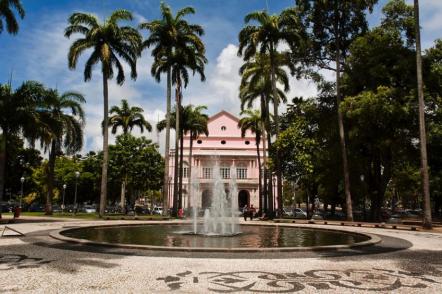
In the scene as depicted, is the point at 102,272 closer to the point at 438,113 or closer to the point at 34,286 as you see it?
the point at 34,286

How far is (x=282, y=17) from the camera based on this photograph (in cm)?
3353

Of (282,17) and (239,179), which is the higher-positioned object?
(282,17)

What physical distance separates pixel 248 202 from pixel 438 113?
4428 cm

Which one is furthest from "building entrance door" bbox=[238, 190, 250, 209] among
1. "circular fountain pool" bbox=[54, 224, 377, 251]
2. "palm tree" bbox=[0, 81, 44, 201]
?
"palm tree" bbox=[0, 81, 44, 201]

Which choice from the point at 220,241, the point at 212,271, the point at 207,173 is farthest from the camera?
the point at 207,173

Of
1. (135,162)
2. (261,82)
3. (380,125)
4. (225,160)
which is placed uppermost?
(261,82)

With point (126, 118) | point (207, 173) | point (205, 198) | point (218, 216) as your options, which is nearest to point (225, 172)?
point (207, 173)

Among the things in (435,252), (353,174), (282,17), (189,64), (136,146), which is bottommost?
(435,252)

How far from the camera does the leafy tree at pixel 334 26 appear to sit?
30.8 metres

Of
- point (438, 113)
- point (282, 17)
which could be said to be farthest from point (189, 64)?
point (438, 113)

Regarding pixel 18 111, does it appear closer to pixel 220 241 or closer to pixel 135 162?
pixel 220 241

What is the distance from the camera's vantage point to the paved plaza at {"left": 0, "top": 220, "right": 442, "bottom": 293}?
24.6 ft

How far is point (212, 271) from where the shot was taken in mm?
9023

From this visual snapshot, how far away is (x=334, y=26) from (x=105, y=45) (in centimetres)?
1770
